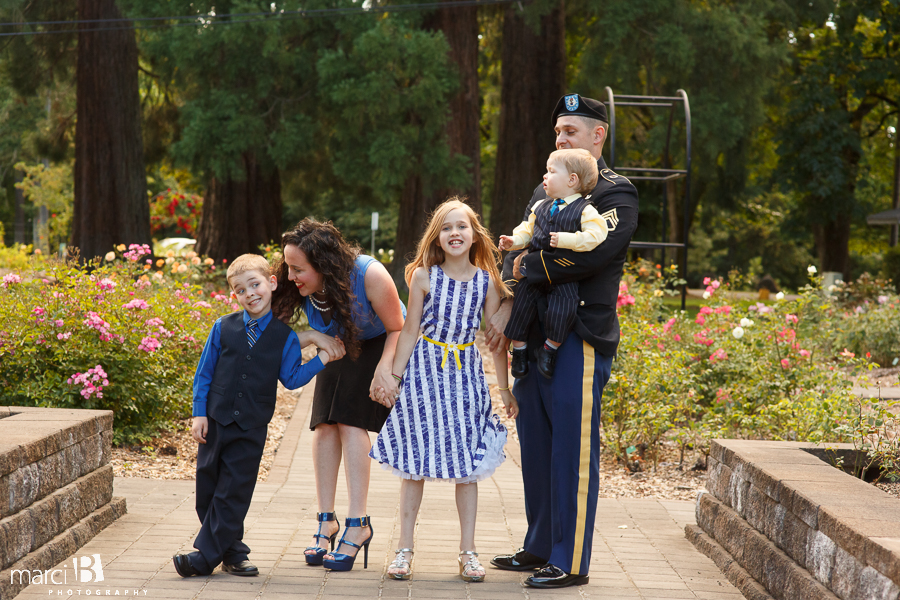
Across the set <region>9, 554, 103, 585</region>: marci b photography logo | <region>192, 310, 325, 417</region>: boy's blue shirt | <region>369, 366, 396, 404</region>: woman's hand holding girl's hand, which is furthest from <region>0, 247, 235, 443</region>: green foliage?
<region>369, 366, 396, 404</region>: woman's hand holding girl's hand

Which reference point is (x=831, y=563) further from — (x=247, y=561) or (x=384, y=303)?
(x=247, y=561)

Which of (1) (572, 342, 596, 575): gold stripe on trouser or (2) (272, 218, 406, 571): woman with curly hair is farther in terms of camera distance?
(2) (272, 218, 406, 571): woman with curly hair

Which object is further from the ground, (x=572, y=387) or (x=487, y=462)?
(x=572, y=387)

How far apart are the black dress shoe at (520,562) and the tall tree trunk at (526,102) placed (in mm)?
11564

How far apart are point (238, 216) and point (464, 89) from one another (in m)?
5.01

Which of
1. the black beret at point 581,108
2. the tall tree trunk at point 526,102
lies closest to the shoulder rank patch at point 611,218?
the black beret at point 581,108

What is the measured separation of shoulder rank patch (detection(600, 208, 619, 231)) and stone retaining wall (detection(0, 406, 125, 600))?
101 inches

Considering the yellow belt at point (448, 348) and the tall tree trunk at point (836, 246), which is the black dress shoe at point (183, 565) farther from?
the tall tree trunk at point (836, 246)

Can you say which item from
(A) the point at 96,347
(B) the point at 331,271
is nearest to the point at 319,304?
(B) the point at 331,271

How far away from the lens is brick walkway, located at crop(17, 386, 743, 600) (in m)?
3.36

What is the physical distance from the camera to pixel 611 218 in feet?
11.5

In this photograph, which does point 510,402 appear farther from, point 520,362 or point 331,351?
point 331,351

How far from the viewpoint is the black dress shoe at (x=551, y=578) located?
3.45 m

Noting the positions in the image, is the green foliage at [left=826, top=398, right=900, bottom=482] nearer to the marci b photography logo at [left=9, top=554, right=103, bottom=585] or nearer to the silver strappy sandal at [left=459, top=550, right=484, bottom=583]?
the silver strappy sandal at [left=459, top=550, right=484, bottom=583]
